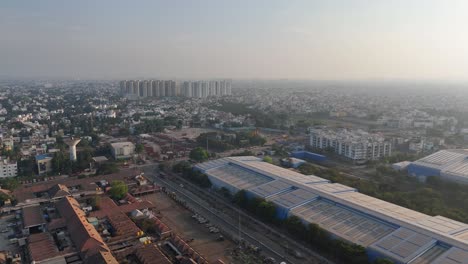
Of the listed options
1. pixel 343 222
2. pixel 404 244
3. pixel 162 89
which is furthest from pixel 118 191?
pixel 162 89

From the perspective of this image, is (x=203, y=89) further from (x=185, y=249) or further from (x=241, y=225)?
(x=185, y=249)

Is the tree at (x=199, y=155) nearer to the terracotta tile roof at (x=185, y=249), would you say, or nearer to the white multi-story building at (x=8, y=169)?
the white multi-story building at (x=8, y=169)

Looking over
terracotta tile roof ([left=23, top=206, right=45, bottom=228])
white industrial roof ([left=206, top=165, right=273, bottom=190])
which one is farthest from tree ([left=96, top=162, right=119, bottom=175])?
white industrial roof ([left=206, top=165, right=273, bottom=190])

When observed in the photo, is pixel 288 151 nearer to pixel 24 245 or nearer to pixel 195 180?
pixel 195 180

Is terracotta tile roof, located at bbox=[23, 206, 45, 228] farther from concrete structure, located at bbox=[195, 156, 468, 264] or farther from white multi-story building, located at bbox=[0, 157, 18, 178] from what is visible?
concrete structure, located at bbox=[195, 156, 468, 264]

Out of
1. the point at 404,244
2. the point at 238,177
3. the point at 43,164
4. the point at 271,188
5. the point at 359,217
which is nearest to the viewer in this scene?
the point at 404,244

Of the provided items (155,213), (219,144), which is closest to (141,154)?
(219,144)

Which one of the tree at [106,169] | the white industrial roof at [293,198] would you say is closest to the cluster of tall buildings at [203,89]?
the tree at [106,169]
